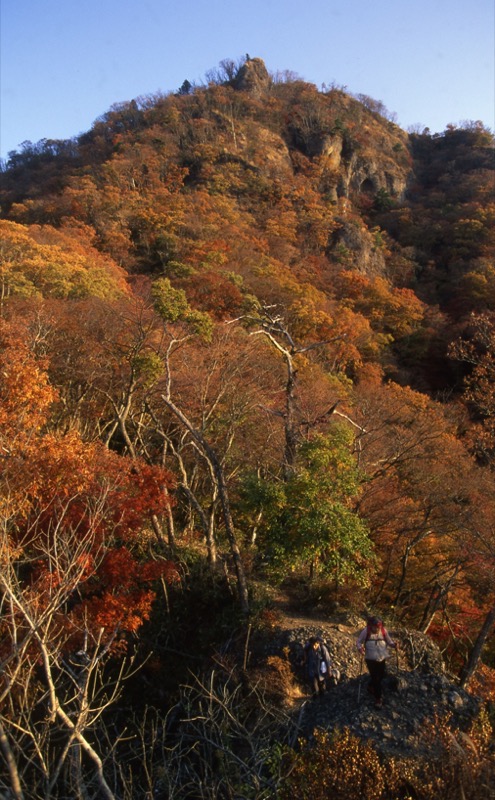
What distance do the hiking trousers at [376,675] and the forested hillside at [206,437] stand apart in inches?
70.9

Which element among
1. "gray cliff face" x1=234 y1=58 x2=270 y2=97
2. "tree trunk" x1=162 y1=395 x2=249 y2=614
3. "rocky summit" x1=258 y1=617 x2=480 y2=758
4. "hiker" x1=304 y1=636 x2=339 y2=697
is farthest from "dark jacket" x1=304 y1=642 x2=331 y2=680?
"gray cliff face" x1=234 y1=58 x2=270 y2=97

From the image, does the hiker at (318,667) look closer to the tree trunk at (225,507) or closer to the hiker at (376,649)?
the hiker at (376,649)

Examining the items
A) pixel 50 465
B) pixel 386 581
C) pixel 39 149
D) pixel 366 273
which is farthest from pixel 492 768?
pixel 39 149

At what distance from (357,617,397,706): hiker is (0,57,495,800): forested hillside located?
1.74 m

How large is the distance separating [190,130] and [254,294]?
33.2 meters

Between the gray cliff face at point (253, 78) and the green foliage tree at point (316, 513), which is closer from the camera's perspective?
the green foliage tree at point (316, 513)

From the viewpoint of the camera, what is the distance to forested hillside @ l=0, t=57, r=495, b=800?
28.6 feet

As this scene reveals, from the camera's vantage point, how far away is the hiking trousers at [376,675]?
7.07 m

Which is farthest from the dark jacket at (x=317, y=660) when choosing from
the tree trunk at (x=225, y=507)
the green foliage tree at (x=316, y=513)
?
the tree trunk at (x=225, y=507)

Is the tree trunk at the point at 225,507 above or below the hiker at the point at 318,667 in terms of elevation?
above

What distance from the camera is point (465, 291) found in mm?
38594

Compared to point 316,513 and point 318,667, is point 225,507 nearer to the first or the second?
point 316,513

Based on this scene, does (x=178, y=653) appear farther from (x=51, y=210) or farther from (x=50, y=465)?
(x=51, y=210)

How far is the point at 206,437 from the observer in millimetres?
15203
